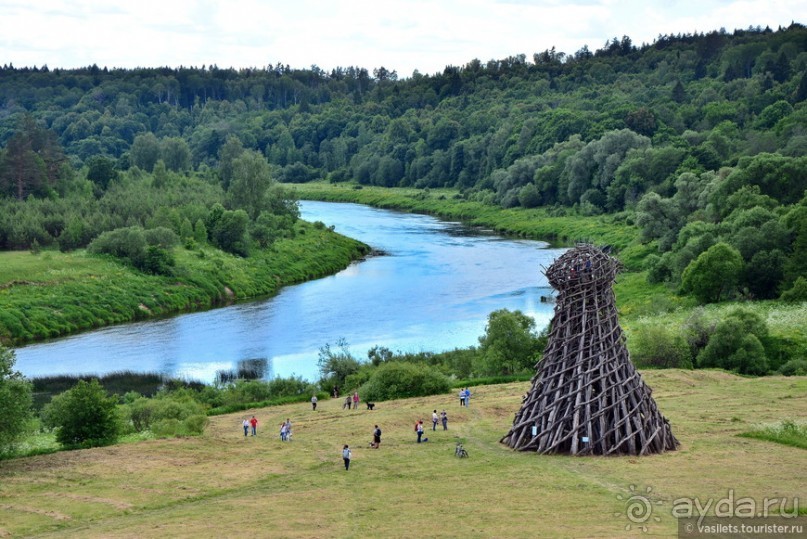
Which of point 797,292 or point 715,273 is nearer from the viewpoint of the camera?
point 797,292

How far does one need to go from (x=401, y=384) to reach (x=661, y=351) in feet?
56.2

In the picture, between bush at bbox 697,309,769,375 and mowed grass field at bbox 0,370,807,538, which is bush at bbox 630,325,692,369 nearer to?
bush at bbox 697,309,769,375

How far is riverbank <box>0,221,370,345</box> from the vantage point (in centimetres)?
8431

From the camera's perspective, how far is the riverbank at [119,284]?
3319 inches

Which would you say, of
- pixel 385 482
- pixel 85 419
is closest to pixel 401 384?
pixel 85 419

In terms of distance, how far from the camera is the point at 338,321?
85.6 meters

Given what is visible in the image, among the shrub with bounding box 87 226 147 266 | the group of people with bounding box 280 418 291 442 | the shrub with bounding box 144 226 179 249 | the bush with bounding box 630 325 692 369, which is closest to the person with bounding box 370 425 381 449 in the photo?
the group of people with bounding box 280 418 291 442

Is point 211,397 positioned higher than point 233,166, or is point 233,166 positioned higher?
point 233,166

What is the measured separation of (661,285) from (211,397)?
1787 inches

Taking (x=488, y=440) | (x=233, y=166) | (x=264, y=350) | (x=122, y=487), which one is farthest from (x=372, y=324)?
(x=233, y=166)

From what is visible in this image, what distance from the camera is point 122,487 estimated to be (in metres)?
38.5

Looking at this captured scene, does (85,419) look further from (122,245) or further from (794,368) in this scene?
(122,245)

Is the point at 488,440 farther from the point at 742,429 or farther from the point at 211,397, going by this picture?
the point at 211,397

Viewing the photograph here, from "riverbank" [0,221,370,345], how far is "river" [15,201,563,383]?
7.26 feet
